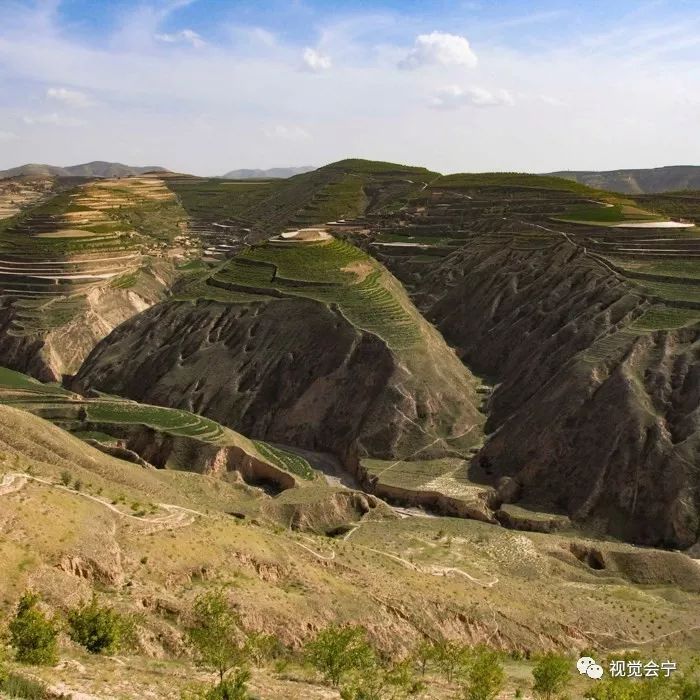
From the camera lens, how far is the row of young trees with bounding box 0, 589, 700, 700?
18.7 metres

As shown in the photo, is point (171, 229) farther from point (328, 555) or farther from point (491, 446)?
point (328, 555)

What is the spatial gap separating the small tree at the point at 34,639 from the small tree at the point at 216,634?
4.17m

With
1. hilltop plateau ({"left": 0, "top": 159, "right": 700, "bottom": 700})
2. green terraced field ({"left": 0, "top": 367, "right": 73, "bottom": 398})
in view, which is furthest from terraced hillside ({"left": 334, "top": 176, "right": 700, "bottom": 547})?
green terraced field ({"left": 0, "top": 367, "right": 73, "bottom": 398})

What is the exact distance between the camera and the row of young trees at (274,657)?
18.7 meters

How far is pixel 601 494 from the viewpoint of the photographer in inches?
1967

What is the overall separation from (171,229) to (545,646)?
112289mm

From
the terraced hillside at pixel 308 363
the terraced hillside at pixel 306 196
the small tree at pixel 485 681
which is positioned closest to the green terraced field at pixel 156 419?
the terraced hillside at pixel 308 363

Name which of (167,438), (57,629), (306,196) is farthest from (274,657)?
(306,196)

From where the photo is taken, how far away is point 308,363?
2677 inches

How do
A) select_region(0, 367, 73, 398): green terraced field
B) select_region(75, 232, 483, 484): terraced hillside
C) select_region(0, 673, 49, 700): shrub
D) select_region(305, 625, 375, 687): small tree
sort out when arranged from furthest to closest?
select_region(75, 232, 483, 484): terraced hillside → select_region(0, 367, 73, 398): green terraced field → select_region(305, 625, 375, 687): small tree → select_region(0, 673, 49, 700): shrub

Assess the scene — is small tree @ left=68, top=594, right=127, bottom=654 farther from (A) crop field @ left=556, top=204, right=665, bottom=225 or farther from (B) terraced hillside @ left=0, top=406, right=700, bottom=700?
(A) crop field @ left=556, top=204, right=665, bottom=225

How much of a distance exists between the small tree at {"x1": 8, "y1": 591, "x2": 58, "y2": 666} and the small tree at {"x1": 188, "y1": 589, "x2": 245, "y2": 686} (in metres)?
4.17

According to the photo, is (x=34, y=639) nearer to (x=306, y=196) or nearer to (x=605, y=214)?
(x=605, y=214)

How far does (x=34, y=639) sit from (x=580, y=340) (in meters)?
53.0
